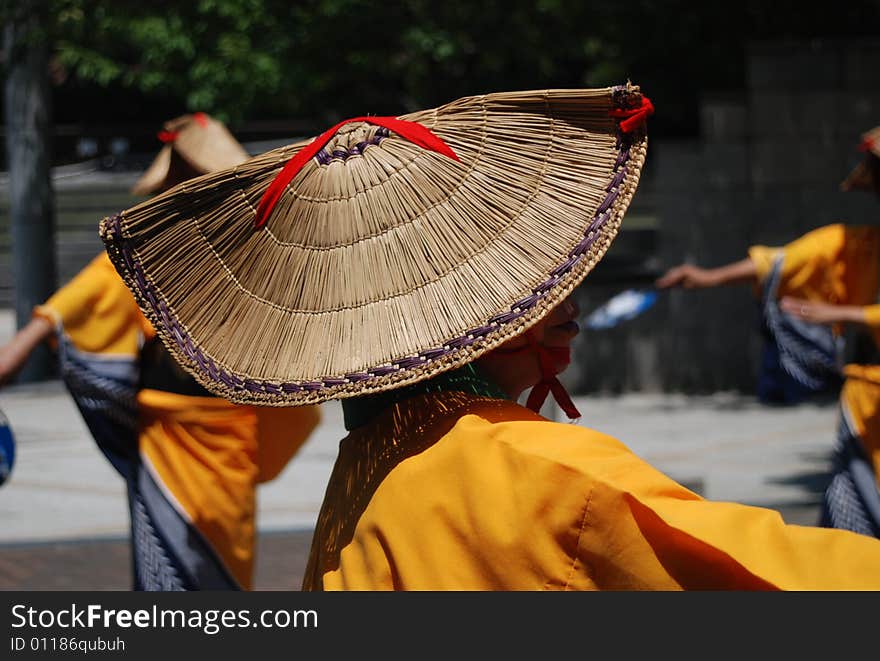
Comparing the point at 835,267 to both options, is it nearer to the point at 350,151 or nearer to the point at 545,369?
the point at 545,369

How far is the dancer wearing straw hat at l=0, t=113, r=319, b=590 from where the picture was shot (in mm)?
4363

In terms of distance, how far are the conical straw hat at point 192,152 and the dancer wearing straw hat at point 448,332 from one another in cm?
266

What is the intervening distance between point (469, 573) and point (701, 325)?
416 inches

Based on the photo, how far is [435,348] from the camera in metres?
1.83

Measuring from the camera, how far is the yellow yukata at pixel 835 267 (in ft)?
17.4

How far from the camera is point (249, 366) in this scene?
1969 mm

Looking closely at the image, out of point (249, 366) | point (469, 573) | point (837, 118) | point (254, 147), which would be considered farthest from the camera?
point (254, 147)

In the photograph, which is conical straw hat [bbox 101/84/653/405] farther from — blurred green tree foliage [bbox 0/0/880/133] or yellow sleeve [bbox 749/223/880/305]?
blurred green tree foliage [bbox 0/0/880/133]

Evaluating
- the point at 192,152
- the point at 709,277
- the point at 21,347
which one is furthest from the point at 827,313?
the point at 21,347

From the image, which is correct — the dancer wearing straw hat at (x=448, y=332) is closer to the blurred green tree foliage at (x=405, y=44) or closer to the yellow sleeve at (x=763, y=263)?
the yellow sleeve at (x=763, y=263)

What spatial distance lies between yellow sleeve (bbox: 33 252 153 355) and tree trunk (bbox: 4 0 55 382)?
886 centimetres

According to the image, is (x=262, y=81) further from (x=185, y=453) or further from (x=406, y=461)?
(x=406, y=461)

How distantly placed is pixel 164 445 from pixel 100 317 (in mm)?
478

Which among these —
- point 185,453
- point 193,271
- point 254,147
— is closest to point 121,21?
point 185,453
